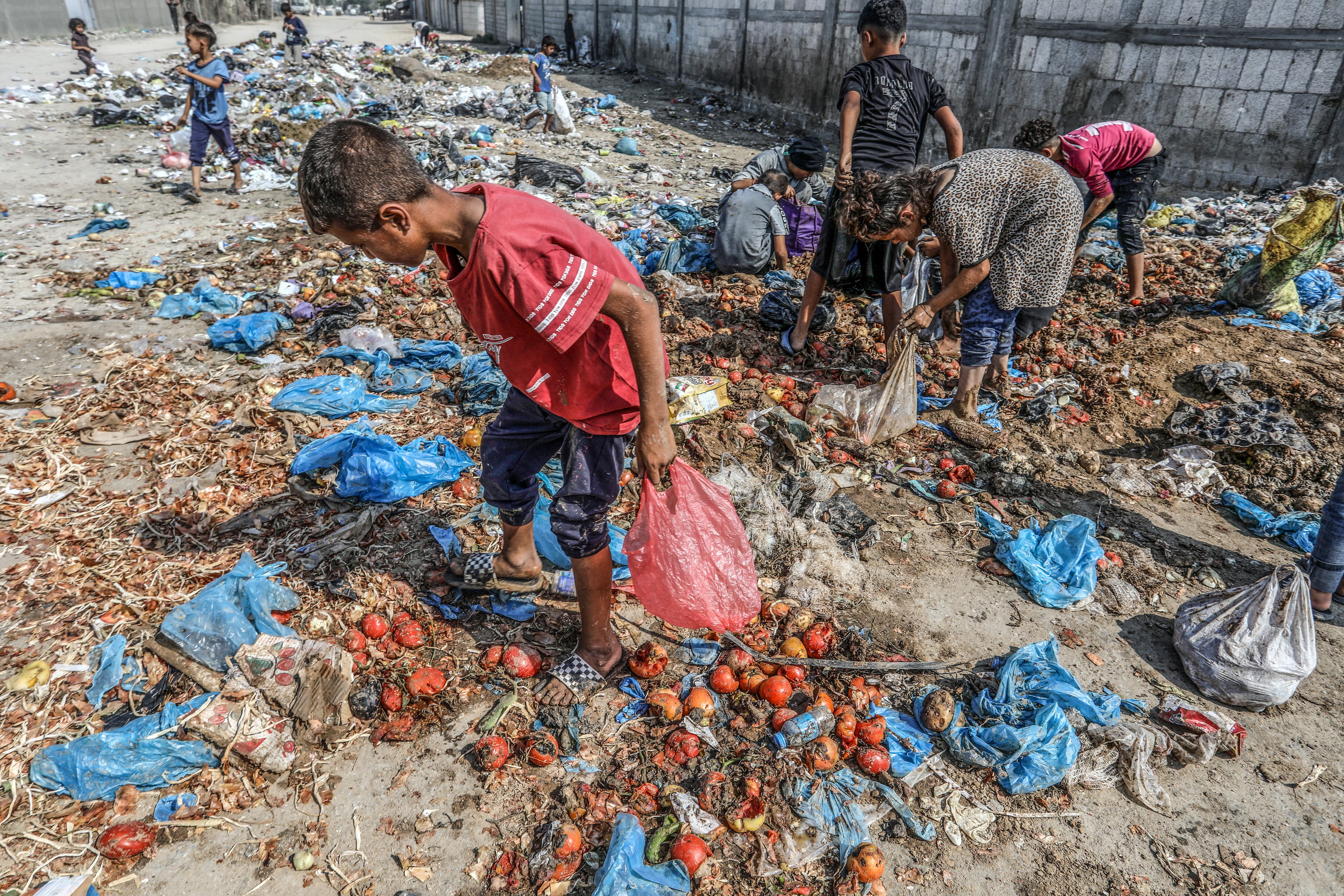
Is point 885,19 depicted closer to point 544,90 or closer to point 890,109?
point 890,109

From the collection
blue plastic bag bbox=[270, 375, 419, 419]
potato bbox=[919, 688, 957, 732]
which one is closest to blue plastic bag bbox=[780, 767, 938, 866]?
potato bbox=[919, 688, 957, 732]

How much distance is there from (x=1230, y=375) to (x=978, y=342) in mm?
1839

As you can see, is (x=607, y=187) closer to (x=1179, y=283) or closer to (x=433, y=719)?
(x=1179, y=283)

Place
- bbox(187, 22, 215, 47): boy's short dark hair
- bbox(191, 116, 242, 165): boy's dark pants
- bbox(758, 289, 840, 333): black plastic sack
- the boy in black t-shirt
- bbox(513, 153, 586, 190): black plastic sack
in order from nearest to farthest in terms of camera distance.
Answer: the boy in black t-shirt, bbox(758, 289, 840, 333): black plastic sack, bbox(187, 22, 215, 47): boy's short dark hair, bbox(191, 116, 242, 165): boy's dark pants, bbox(513, 153, 586, 190): black plastic sack

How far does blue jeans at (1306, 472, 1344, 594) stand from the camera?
9.03 ft

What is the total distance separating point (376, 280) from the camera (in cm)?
570

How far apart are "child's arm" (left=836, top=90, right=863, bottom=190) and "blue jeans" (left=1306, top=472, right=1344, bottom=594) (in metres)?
2.91

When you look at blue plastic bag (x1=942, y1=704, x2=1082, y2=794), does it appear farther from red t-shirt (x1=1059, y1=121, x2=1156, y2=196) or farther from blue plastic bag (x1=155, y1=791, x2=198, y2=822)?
red t-shirt (x1=1059, y1=121, x2=1156, y2=196)

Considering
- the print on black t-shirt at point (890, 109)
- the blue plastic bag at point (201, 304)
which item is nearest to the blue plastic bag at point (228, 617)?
the blue plastic bag at point (201, 304)

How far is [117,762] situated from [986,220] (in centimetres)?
416

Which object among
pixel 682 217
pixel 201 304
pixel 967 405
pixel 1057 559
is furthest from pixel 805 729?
pixel 682 217

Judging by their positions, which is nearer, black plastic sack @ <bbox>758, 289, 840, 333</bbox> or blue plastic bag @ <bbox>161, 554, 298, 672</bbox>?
blue plastic bag @ <bbox>161, 554, 298, 672</bbox>

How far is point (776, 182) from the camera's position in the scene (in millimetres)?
5738

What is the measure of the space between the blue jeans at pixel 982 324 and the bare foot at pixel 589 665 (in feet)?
8.92
